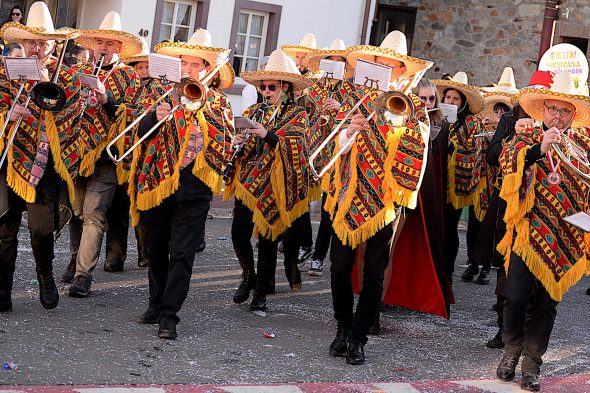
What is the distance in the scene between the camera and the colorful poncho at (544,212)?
24.6 feet

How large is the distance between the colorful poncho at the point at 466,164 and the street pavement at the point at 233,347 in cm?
109

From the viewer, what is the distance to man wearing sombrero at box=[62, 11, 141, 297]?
354 inches

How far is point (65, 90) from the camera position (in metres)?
8.02

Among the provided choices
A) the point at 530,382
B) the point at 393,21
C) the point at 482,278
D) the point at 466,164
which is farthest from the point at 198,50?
the point at 393,21

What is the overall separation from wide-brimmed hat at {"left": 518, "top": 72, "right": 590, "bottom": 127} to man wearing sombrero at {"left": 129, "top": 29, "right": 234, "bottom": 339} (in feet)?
5.98

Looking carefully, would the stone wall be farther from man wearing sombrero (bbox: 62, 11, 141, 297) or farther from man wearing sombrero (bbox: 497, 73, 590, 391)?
man wearing sombrero (bbox: 497, 73, 590, 391)

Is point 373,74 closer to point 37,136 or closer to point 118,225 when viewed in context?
point 37,136

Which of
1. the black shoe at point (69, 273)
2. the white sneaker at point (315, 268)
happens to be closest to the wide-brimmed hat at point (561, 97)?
the black shoe at point (69, 273)

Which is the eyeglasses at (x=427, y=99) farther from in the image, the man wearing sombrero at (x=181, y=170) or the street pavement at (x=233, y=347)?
the man wearing sombrero at (x=181, y=170)

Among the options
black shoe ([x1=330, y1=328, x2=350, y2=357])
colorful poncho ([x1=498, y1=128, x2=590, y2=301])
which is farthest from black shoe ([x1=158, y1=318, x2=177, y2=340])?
colorful poncho ([x1=498, y1=128, x2=590, y2=301])

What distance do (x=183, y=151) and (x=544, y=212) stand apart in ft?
7.12

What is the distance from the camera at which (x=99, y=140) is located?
9.09m

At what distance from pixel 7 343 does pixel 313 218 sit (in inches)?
340

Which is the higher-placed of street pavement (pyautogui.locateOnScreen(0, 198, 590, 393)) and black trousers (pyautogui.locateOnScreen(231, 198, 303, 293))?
black trousers (pyautogui.locateOnScreen(231, 198, 303, 293))
